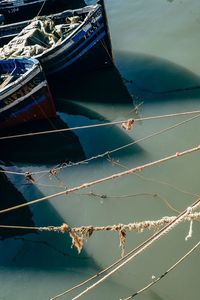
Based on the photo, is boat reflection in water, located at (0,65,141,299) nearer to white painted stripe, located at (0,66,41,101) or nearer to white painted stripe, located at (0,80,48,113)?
white painted stripe, located at (0,80,48,113)

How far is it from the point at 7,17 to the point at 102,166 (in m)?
11.2

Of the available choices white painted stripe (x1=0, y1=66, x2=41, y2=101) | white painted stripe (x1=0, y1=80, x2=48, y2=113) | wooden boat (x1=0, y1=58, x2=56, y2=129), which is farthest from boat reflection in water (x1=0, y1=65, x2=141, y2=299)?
white painted stripe (x1=0, y1=66, x2=41, y2=101)

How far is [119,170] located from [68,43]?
15.9 ft

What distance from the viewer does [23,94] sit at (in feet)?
34.6

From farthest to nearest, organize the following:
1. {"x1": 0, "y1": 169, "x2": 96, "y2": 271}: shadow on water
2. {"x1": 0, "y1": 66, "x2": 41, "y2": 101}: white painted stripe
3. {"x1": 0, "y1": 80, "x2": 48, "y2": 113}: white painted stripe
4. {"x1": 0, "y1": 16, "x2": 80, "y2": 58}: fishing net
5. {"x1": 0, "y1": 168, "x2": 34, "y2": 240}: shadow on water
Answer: {"x1": 0, "y1": 16, "x2": 80, "y2": 58}: fishing net, {"x1": 0, "y1": 80, "x2": 48, "y2": 113}: white painted stripe, {"x1": 0, "y1": 66, "x2": 41, "y2": 101}: white painted stripe, {"x1": 0, "y1": 168, "x2": 34, "y2": 240}: shadow on water, {"x1": 0, "y1": 169, "x2": 96, "y2": 271}: shadow on water

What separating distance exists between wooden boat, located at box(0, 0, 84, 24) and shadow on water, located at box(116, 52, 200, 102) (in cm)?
569

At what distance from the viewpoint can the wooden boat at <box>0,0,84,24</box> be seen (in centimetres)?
1702

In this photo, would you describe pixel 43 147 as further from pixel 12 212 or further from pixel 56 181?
pixel 12 212

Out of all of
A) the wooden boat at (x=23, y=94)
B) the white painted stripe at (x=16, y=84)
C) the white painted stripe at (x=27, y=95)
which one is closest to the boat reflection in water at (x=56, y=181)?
the wooden boat at (x=23, y=94)

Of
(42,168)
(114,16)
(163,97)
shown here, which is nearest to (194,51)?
(163,97)

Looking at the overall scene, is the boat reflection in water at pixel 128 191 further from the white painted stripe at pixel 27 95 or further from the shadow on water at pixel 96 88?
the white painted stripe at pixel 27 95

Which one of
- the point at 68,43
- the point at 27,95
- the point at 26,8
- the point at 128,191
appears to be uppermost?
the point at 26,8

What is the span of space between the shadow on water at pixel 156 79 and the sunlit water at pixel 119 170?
3cm

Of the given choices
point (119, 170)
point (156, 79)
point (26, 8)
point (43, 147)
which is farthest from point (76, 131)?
point (26, 8)
